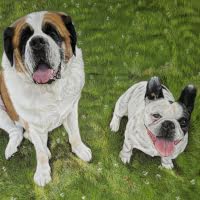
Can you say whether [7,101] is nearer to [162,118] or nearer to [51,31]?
[51,31]

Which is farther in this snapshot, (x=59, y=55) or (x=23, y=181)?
(x=23, y=181)

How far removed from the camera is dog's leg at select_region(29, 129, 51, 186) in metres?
2.48

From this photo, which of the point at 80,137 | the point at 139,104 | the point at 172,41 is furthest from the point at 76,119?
the point at 172,41

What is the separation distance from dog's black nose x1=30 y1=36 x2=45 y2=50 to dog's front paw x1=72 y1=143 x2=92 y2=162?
0.55m

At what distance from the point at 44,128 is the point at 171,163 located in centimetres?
57

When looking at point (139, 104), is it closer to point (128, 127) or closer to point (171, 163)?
point (128, 127)

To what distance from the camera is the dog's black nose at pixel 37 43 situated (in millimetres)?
2211

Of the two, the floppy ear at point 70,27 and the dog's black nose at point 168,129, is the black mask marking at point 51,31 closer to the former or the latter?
the floppy ear at point 70,27

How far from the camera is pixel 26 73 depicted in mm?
2283

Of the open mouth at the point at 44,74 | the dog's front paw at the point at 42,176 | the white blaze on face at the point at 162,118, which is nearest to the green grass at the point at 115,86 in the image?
the dog's front paw at the point at 42,176

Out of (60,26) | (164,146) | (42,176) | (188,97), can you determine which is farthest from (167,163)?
(60,26)

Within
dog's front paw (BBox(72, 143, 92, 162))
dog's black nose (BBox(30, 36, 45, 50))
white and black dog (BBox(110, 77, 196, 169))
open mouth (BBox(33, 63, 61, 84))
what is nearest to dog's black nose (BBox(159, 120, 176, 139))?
white and black dog (BBox(110, 77, 196, 169))

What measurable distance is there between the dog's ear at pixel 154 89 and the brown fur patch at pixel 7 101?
1.81ft

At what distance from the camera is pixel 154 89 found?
2.38 metres
